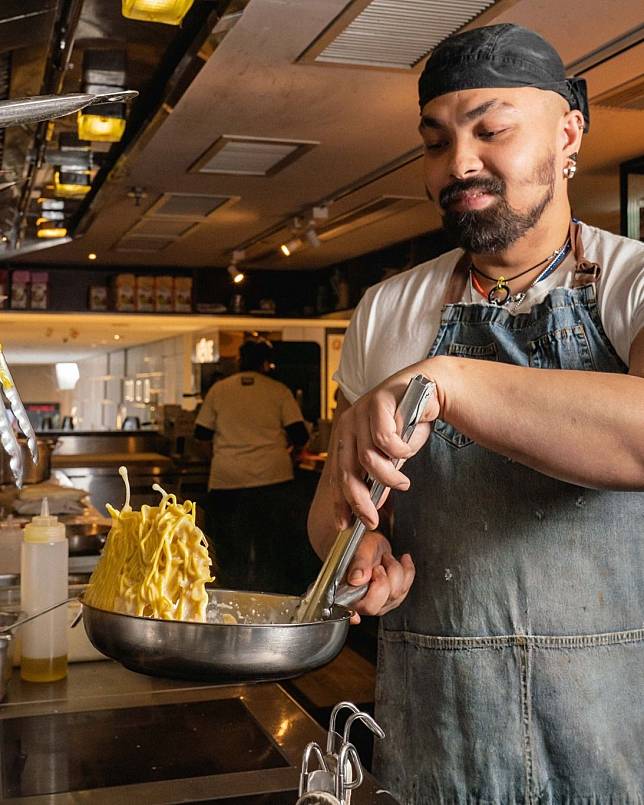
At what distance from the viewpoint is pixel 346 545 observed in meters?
1.12

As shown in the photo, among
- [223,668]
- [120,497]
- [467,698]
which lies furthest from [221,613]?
[120,497]

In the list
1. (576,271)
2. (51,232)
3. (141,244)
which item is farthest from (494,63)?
(141,244)

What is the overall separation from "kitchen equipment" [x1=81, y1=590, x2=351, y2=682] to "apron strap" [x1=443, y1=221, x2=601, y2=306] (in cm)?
62

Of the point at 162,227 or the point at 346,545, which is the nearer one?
the point at 346,545

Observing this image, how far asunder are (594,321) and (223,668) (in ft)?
2.33

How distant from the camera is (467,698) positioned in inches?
55.8

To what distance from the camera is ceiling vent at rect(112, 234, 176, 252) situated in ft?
23.4

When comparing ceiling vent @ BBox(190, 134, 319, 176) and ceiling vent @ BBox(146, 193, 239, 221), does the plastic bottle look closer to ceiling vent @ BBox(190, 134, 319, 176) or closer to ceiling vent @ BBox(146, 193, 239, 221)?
ceiling vent @ BBox(190, 134, 319, 176)

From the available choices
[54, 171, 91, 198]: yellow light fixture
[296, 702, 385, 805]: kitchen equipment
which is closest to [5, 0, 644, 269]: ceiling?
[54, 171, 91, 198]: yellow light fixture

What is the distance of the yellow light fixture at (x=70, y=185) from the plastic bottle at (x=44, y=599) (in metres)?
2.26

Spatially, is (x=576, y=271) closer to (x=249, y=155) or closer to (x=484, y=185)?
(x=484, y=185)

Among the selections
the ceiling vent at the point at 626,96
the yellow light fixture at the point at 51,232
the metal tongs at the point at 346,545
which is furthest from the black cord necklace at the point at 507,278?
the yellow light fixture at the point at 51,232

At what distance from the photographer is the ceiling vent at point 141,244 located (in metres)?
7.14

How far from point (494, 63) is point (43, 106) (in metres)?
0.75
